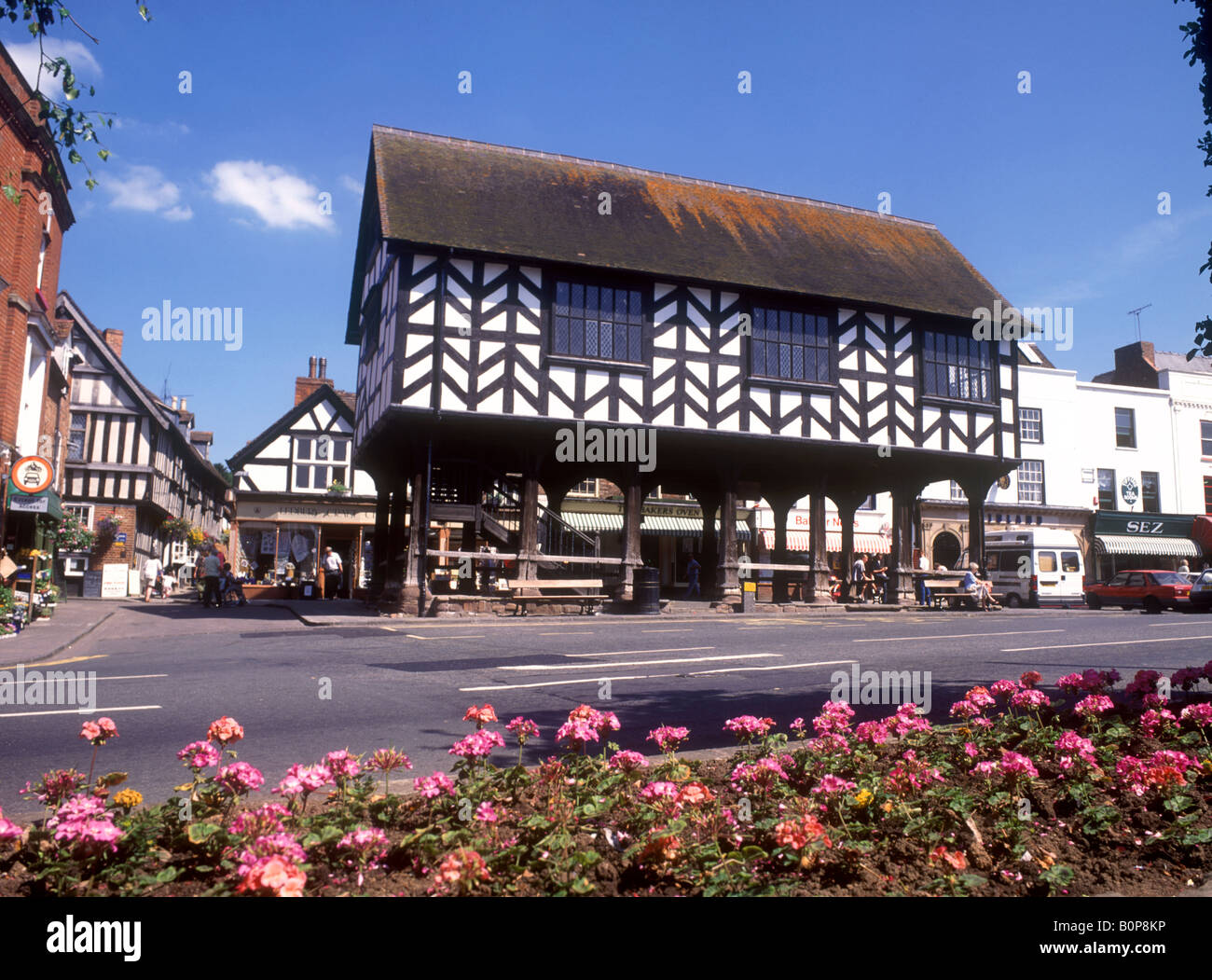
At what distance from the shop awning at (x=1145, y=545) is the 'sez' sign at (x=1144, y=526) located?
0.27 meters

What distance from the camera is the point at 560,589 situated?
67.2 ft

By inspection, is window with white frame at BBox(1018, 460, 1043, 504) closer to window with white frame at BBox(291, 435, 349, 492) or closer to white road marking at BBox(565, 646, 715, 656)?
window with white frame at BBox(291, 435, 349, 492)

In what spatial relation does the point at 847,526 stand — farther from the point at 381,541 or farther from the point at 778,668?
the point at 778,668

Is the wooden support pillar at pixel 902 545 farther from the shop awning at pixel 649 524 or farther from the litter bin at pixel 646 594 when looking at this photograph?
the shop awning at pixel 649 524

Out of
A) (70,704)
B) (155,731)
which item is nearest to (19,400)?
(70,704)

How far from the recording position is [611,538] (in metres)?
36.4

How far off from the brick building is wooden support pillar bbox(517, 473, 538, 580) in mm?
9942

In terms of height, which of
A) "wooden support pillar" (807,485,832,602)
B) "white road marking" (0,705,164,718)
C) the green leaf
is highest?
"wooden support pillar" (807,485,832,602)

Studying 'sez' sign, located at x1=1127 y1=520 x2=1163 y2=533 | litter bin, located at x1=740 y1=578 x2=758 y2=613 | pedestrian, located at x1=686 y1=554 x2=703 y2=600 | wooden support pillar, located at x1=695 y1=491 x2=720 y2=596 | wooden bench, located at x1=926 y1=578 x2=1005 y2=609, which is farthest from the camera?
'sez' sign, located at x1=1127 y1=520 x2=1163 y2=533

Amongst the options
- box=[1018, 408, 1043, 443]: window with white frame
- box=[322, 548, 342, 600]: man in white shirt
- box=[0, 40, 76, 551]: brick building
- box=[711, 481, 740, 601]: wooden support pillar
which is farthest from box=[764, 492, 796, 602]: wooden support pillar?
box=[0, 40, 76, 551]: brick building

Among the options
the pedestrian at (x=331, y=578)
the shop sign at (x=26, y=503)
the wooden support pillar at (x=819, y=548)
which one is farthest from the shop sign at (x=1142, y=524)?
the shop sign at (x=26, y=503)

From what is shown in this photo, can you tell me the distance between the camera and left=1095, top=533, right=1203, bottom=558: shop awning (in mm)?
40844

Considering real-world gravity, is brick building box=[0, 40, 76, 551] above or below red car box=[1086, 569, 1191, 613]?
above
